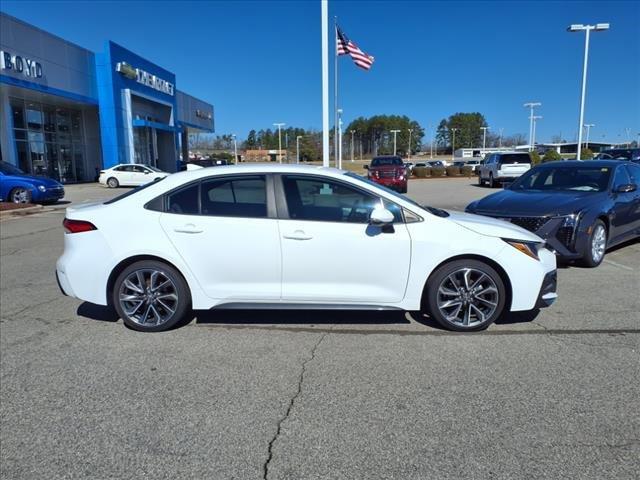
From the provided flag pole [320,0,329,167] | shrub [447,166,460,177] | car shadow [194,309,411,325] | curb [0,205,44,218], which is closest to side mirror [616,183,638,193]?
car shadow [194,309,411,325]

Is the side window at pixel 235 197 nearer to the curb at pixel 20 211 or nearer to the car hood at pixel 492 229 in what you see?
the car hood at pixel 492 229

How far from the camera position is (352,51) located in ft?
65.4

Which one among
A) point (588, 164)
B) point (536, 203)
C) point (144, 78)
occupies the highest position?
point (144, 78)

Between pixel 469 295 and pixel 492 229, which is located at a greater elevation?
pixel 492 229

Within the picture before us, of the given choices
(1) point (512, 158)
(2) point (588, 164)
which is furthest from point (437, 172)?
(2) point (588, 164)

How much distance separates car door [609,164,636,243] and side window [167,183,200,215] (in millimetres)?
6467

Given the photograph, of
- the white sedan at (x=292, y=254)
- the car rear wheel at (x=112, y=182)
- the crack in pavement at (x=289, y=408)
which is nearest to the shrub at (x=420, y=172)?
the car rear wheel at (x=112, y=182)

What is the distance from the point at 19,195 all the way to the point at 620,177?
17.7m

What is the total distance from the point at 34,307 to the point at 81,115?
109 ft

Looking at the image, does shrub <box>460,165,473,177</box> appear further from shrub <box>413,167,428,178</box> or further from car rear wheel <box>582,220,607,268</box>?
car rear wheel <box>582,220,607,268</box>

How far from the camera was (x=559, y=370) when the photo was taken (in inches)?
150

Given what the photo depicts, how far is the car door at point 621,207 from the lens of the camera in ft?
25.2

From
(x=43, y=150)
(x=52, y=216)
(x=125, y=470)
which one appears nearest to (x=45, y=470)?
(x=125, y=470)

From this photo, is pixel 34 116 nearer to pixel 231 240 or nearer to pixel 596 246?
pixel 231 240
